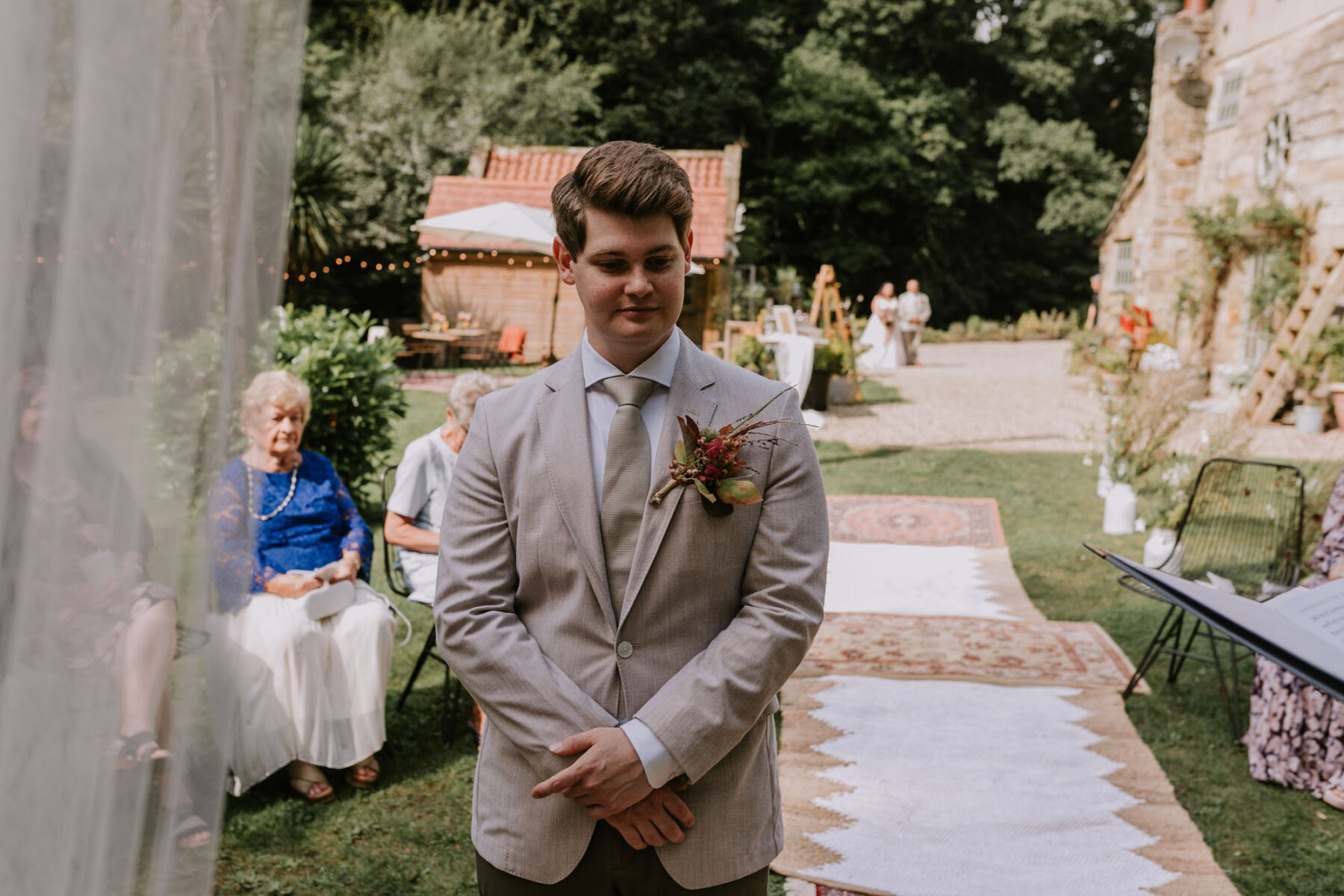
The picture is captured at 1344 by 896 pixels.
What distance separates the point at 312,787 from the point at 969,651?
139 inches

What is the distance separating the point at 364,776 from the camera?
406cm

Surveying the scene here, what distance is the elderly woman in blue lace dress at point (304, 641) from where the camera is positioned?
12.6 ft

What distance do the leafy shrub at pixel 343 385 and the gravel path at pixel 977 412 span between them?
5903 millimetres

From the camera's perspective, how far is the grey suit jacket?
1.84 meters

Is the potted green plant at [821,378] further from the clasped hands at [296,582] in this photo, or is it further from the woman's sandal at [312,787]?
the woman's sandal at [312,787]

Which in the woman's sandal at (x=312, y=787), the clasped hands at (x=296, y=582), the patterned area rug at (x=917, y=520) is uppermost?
the clasped hands at (x=296, y=582)

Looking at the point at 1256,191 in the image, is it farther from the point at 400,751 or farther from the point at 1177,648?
the point at 400,751

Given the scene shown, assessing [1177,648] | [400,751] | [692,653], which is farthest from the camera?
[1177,648]

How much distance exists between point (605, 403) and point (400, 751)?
293 cm

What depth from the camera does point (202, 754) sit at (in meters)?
1.79

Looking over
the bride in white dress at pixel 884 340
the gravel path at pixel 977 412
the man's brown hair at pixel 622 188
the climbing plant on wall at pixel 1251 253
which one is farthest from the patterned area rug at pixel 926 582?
the bride in white dress at pixel 884 340

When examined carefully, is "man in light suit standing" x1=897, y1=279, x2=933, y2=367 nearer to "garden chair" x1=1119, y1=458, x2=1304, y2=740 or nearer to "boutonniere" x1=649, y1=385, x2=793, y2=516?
"garden chair" x1=1119, y1=458, x2=1304, y2=740

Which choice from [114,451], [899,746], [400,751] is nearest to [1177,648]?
[899,746]

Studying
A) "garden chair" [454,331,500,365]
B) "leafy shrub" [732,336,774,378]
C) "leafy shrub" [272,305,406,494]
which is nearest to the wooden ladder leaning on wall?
"leafy shrub" [732,336,774,378]
